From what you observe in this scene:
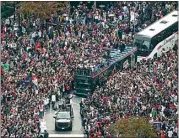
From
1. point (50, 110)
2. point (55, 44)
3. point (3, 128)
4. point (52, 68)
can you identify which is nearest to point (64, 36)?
point (55, 44)

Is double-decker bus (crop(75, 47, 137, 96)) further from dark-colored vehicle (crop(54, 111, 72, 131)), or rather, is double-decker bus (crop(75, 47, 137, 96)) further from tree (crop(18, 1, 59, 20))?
tree (crop(18, 1, 59, 20))

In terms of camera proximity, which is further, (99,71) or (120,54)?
(120,54)

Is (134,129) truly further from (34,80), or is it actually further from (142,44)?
(142,44)

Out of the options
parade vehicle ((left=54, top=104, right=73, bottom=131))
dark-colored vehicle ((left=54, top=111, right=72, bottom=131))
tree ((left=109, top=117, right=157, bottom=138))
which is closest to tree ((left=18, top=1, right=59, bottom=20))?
parade vehicle ((left=54, top=104, right=73, bottom=131))

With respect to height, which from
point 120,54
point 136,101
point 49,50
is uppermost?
point 49,50

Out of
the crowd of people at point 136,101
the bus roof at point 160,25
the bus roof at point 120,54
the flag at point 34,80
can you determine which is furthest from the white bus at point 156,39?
the flag at point 34,80

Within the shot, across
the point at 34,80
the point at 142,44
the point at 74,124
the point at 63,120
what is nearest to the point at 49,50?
the point at 34,80

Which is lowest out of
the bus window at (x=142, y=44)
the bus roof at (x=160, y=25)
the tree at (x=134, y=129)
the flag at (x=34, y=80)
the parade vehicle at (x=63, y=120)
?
the tree at (x=134, y=129)

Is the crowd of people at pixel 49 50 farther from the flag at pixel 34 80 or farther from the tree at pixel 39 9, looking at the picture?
the tree at pixel 39 9

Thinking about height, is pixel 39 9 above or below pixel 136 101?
above
